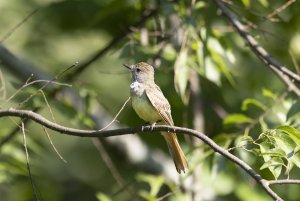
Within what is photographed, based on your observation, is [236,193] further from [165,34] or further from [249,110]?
[165,34]

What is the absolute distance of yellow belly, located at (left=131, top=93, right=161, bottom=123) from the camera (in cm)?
592

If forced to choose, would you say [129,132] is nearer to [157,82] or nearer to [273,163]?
[273,163]

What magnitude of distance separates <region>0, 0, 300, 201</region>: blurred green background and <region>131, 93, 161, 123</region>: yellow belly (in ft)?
0.91

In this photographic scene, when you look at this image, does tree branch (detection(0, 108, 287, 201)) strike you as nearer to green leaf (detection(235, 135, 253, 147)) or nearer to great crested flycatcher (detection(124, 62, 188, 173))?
green leaf (detection(235, 135, 253, 147))

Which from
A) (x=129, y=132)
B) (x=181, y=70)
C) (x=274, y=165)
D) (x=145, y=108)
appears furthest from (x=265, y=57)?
(x=129, y=132)

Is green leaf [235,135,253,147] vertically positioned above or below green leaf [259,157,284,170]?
above

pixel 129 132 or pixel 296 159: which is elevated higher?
pixel 129 132

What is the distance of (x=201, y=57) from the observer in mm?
6492

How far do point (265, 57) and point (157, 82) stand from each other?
2.12 m

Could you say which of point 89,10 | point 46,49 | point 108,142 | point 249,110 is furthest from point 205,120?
point 46,49

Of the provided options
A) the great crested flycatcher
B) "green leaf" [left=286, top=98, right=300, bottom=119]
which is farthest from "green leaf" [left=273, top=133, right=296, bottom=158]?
the great crested flycatcher

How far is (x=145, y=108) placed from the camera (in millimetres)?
5918

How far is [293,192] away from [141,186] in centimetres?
282

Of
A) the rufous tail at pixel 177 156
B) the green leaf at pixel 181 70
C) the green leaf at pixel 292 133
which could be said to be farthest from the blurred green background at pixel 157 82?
the rufous tail at pixel 177 156
